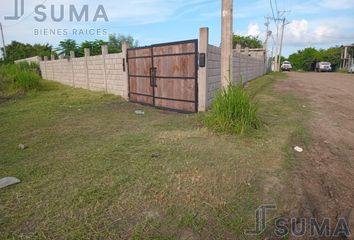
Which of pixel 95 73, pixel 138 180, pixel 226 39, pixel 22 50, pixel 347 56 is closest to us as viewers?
pixel 138 180

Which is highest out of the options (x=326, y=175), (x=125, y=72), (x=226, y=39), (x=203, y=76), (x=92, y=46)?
(x=92, y=46)

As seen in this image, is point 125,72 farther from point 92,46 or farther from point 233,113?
point 92,46

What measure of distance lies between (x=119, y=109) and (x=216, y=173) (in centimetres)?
552

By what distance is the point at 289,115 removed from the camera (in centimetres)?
648

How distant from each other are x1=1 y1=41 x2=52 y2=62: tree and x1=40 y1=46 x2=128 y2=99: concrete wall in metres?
14.0

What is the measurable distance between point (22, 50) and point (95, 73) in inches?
1027

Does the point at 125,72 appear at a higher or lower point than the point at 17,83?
higher

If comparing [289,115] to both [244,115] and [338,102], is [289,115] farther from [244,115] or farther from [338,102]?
Answer: [338,102]

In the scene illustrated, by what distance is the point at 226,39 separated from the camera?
17.9 ft

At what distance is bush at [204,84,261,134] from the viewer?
15.6 ft

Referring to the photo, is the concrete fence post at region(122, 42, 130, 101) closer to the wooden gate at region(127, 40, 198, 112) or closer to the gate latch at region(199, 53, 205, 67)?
the wooden gate at region(127, 40, 198, 112)

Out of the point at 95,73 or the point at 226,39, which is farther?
the point at 95,73

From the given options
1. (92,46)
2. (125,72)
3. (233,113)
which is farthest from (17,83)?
(233,113)

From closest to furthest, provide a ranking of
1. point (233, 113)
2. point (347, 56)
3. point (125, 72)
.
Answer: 1. point (233, 113)
2. point (125, 72)
3. point (347, 56)
